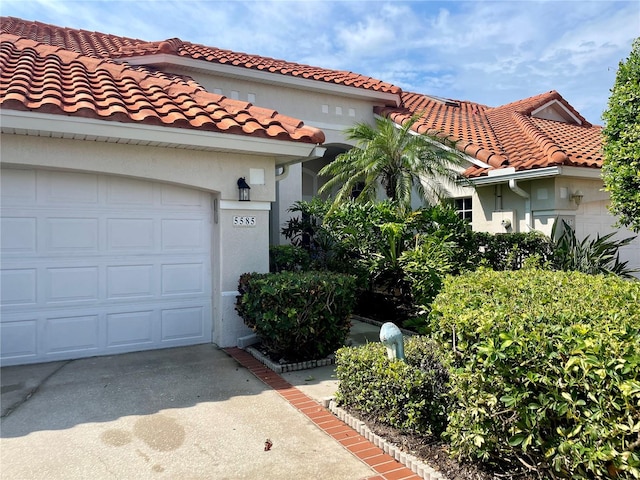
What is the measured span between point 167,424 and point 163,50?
9040 mm

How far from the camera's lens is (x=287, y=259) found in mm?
8039

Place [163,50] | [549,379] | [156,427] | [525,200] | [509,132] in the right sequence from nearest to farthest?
[549,379] < [156,427] < [525,200] < [163,50] < [509,132]

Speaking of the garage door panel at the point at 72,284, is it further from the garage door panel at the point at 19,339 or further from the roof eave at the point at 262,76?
the roof eave at the point at 262,76

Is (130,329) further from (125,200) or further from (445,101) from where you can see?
(445,101)

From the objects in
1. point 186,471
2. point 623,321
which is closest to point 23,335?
point 186,471

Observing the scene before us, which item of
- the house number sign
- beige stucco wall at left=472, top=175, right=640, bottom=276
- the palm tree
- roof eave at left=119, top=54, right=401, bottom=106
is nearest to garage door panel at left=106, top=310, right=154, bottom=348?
the house number sign

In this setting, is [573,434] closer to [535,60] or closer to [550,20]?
[550,20]

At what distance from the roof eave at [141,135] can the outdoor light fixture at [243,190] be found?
470mm

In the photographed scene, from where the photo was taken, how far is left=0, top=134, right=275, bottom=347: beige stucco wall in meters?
6.66

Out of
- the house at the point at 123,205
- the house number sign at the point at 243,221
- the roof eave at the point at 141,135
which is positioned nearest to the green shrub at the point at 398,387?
the house at the point at 123,205

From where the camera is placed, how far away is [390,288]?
944 centimetres

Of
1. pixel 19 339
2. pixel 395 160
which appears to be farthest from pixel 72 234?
pixel 395 160

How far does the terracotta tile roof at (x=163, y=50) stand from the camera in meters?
11.2

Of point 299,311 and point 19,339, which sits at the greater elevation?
point 299,311
